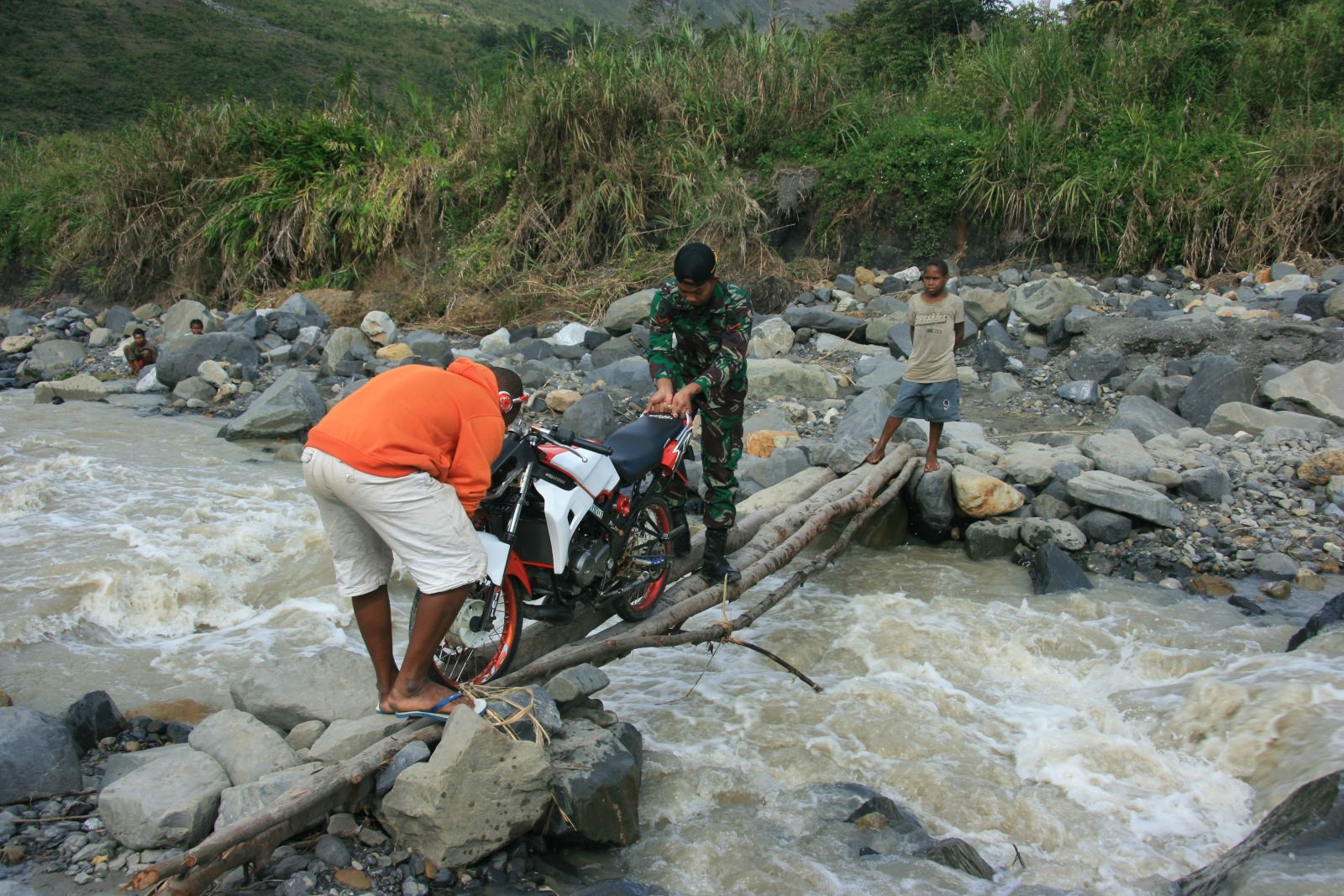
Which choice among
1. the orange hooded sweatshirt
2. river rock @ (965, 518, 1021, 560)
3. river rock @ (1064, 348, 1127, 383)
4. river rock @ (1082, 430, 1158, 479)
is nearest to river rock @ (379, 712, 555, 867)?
the orange hooded sweatshirt

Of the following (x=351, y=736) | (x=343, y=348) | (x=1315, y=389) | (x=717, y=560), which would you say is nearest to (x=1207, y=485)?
(x=1315, y=389)

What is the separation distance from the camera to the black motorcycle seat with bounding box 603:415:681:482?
4.24m

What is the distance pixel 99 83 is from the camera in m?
34.7

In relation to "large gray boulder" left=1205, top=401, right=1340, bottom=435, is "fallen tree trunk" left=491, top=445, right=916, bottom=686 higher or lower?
lower

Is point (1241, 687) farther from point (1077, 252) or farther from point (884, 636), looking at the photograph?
point (1077, 252)

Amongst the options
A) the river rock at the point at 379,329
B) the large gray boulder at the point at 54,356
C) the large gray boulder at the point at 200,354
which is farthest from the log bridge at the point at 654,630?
the large gray boulder at the point at 54,356

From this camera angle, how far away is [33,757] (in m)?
3.40

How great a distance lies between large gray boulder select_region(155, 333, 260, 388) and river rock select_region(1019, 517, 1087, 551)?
9.20 meters

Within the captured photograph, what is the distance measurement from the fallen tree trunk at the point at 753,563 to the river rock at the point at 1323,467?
265cm

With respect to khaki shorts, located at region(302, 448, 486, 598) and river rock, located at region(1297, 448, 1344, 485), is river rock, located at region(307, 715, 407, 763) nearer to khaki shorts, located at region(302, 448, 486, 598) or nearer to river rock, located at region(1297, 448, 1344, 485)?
khaki shorts, located at region(302, 448, 486, 598)

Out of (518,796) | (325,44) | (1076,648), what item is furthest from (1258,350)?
(325,44)

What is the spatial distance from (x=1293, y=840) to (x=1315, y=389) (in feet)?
19.6

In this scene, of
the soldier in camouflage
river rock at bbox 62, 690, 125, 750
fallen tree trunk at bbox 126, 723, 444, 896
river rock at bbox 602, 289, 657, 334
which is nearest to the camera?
fallen tree trunk at bbox 126, 723, 444, 896

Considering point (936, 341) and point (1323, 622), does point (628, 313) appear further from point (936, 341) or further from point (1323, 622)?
point (1323, 622)
